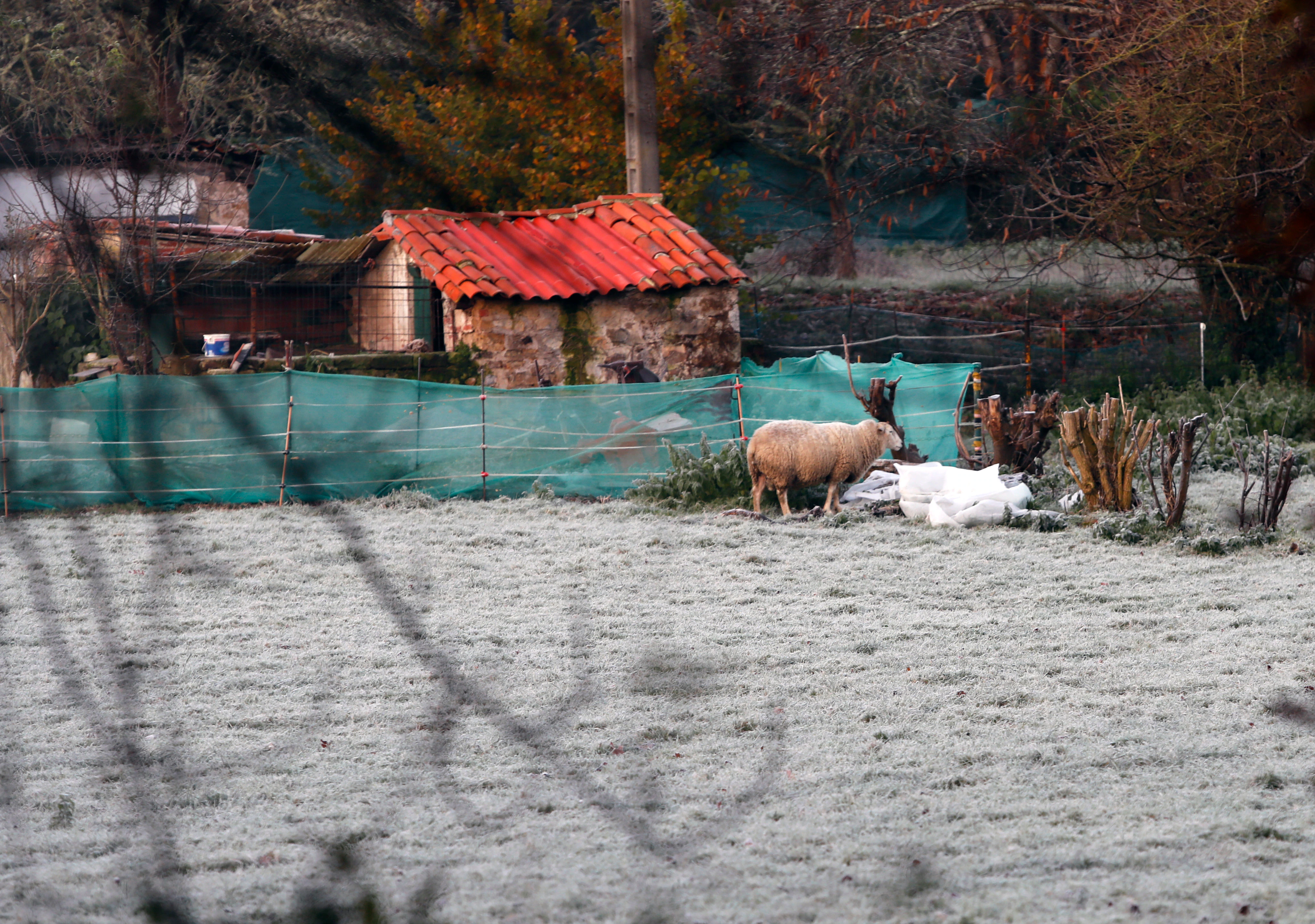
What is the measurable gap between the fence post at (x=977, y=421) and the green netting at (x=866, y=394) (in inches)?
7.9

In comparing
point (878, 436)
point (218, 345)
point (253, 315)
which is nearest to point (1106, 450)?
point (878, 436)

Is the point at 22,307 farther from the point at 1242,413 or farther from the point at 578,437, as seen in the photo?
the point at 1242,413

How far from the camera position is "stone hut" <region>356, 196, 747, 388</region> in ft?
44.0

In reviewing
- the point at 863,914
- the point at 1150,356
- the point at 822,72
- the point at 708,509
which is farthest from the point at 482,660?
the point at 1150,356

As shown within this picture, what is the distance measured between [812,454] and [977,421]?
400 cm

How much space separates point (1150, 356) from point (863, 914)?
64.8ft

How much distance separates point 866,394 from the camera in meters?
12.8

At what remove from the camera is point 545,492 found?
1217 centimetres

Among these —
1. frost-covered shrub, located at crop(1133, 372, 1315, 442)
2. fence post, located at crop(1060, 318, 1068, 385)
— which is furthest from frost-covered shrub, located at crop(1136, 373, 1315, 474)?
fence post, located at crop(1060, 318, 1068, 385)

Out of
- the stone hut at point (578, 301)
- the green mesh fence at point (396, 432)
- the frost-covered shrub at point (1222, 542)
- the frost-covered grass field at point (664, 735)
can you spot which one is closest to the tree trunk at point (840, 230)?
the stone hut at point (578, 301)

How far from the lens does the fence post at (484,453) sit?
12.2 metres

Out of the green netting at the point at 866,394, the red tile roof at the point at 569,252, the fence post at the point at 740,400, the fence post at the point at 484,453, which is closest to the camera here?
the fence post at the point at 484,453

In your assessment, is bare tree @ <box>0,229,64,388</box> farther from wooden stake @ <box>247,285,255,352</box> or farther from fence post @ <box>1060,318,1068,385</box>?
fence post @ <box>1060,318,1068,385</box>

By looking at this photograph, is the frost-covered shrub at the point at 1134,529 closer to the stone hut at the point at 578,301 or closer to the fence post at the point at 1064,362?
the stone hut at the point at 578,301
